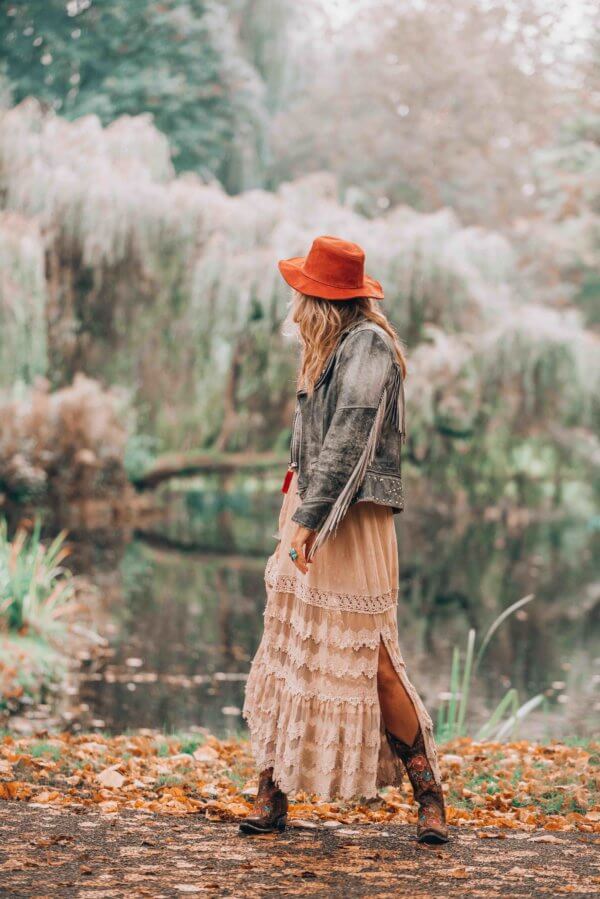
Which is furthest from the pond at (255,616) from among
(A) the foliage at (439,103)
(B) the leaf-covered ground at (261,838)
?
(A) the foliage at (439,103)

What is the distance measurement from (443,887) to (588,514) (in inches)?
813

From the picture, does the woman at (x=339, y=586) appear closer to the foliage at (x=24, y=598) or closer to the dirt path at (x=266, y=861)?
the dirt path at (x=266, y=861)

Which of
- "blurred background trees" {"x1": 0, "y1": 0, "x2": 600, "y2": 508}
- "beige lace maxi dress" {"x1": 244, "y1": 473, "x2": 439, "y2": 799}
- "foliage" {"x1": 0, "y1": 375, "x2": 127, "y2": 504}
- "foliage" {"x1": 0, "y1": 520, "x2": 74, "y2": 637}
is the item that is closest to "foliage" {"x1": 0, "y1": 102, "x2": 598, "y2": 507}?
"blurred background trees" {"x1": 0, "y1": 0, "x2": 600, "y2": 508}

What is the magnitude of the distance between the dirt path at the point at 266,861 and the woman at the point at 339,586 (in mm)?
140

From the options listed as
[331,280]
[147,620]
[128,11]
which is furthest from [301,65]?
[331,280]

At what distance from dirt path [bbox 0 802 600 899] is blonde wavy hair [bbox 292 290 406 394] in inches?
46.9

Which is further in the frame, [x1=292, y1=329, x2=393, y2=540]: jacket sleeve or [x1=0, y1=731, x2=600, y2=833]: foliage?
[x1=0, y1=731, x2=600, y2=833]: foliage

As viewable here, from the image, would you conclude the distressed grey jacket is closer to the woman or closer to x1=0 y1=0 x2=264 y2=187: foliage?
the woman

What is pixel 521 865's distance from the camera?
2.97 m

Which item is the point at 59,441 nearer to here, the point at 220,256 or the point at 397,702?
the point at 220,256

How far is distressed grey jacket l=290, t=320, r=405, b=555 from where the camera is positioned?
307cm

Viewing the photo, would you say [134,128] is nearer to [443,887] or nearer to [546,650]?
[546,650]

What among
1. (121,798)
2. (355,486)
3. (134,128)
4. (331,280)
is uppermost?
(134,128)

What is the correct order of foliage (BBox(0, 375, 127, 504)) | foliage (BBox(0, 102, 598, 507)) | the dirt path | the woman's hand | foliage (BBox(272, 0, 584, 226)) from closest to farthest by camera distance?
the dirt path → the woman's hand → foliage (BBox(0, 375, 127, 504)) → foliage (BBox(0, 102, 598, 507)) → foliage (BBox(272, 0, 584, 226))
